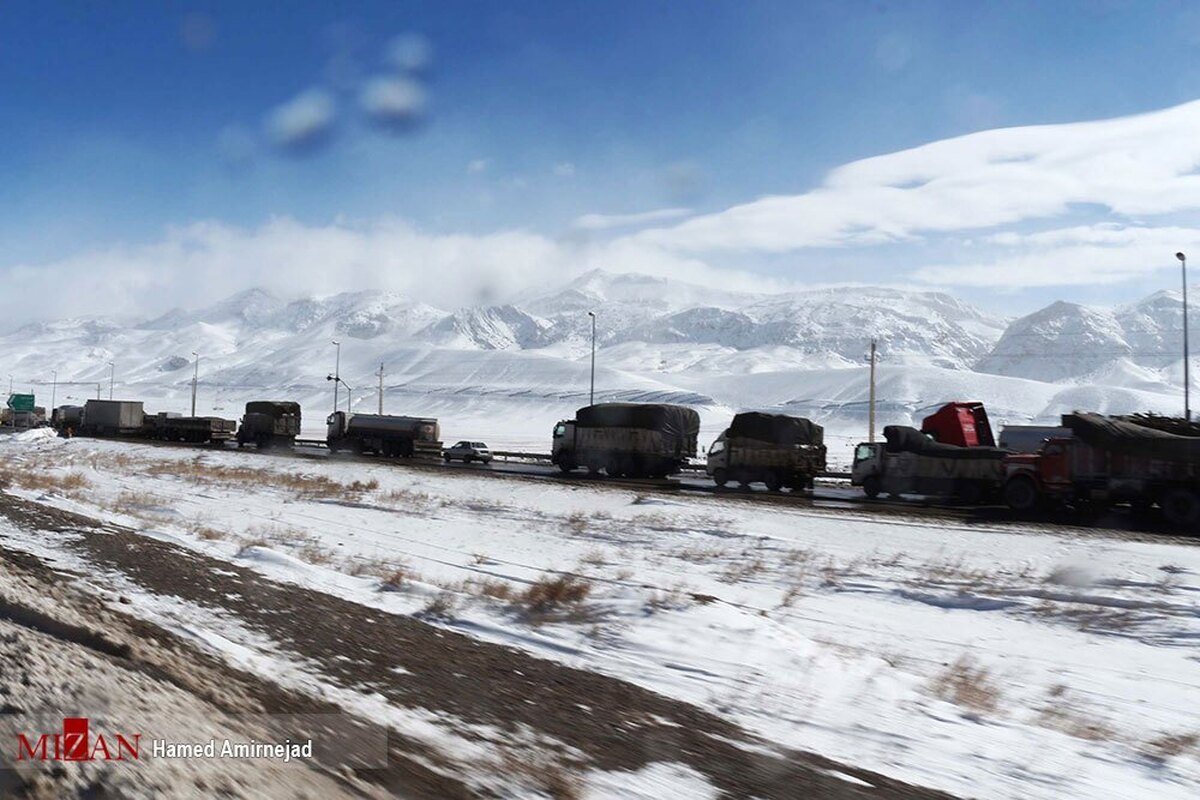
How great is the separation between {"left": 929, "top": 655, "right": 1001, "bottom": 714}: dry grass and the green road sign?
110 metres

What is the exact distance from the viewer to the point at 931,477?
95.3 feet

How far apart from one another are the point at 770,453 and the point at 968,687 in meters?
24.2

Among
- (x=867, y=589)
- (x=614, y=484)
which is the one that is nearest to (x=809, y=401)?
(x=614, y=484)

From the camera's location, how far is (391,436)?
171ft

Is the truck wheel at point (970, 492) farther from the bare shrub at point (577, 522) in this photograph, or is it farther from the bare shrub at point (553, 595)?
the bare shrub at point (553, 595)

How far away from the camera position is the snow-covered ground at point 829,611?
6902 millimetres

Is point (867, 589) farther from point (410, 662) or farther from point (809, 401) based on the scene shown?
point (809, 401)

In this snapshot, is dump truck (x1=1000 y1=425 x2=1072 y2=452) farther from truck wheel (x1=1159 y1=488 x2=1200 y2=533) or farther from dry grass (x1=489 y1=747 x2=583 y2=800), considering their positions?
dry grass (x1=489 y1=747 x2=583 y2=800)

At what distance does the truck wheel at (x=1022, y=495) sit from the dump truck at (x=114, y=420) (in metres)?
66.0

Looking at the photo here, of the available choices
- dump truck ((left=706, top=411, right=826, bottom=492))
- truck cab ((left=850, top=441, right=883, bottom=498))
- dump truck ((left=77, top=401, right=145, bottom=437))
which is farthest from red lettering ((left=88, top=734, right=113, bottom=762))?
dump truck ((left=77, top=401, right=145, bottom=437))

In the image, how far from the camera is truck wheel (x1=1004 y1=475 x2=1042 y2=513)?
25.8 metres

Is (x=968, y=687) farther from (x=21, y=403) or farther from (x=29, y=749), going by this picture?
(x=21, y=403)

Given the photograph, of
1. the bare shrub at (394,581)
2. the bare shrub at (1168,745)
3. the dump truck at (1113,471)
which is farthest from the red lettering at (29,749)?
the dump truck at (1113,471)

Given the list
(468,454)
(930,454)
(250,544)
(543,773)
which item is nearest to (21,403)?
(468,454)
